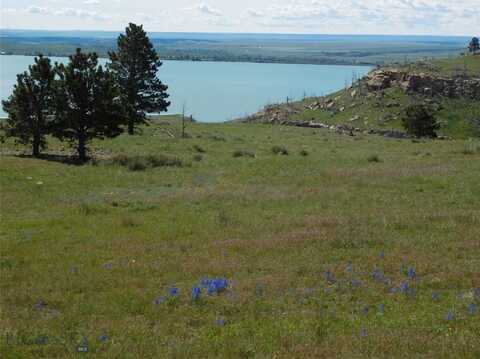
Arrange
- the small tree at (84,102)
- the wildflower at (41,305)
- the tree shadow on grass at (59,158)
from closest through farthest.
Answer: the wildflower at (41,305)
the tree shadow on grass at (59,158)
the small tree at (84,102)

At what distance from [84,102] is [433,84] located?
231 ft

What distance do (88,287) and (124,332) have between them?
261 cm

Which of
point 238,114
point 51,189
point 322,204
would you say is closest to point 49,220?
point 51,189

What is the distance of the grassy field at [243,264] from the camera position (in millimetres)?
8102

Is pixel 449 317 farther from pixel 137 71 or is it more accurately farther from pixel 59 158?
pixel 137 71

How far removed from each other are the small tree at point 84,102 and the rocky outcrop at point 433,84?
2642 inches

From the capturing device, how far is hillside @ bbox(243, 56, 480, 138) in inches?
3155

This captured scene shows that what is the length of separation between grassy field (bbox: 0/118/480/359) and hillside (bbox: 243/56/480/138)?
56522 mm

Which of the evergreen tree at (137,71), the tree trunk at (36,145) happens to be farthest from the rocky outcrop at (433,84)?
the tree trunk at (36,145)

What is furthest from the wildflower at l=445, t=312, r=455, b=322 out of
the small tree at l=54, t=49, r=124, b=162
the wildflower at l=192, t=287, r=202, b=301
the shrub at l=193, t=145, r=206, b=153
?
the shrub at l=193, t=145, r=206, b=153

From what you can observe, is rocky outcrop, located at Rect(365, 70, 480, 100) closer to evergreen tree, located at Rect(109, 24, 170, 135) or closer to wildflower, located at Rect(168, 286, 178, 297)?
evergreen tree, located at Rect(109, 24, 170, 135)

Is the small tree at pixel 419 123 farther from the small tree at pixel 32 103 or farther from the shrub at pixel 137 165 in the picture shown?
the small tree at pixel 32 103

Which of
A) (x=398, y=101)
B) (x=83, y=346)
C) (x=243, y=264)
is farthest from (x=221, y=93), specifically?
(x=83, y=346)

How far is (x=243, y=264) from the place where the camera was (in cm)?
1231
